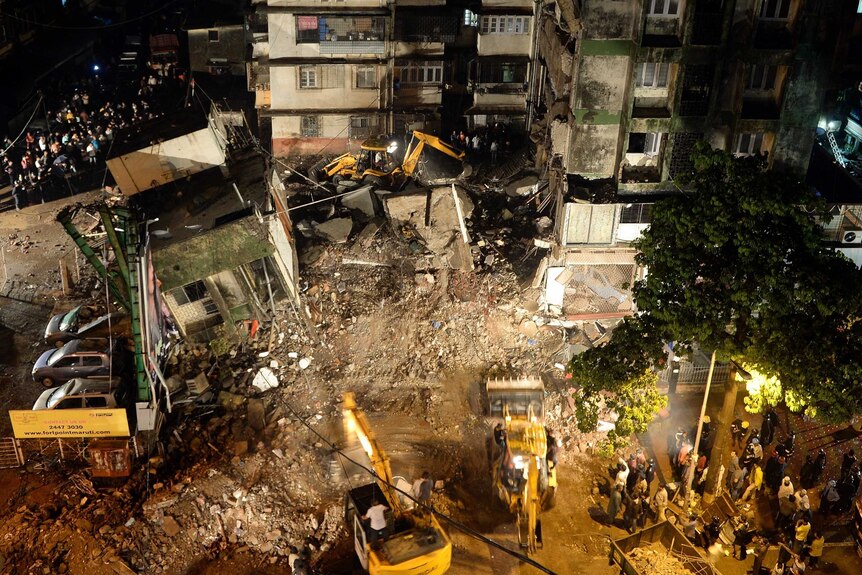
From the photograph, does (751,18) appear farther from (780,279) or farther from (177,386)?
(177,386)

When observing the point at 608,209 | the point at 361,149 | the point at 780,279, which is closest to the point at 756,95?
the point at 608,209

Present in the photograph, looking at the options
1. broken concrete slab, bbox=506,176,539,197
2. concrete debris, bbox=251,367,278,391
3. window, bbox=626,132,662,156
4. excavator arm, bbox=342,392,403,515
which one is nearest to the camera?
excavator arm, bbox=342,392,403,515

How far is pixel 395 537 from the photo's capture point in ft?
55.1

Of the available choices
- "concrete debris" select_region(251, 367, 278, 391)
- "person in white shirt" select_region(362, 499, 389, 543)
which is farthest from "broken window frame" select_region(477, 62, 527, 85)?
"person in white shirt" select_region(362, 499, 389, 543)

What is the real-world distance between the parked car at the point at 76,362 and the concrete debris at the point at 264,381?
4.68 metres

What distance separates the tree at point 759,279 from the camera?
16.7 m

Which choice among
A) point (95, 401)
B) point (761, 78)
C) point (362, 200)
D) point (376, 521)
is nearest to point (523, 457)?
point (376, 521)

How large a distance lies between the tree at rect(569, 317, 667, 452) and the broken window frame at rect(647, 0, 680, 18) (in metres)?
12.0

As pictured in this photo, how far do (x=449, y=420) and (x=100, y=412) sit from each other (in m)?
10.3

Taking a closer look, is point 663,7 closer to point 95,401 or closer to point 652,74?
point 652,74

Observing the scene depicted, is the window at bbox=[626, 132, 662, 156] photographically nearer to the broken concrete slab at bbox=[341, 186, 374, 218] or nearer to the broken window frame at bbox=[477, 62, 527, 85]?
the broken concrete slab at bbox=[341, 186, 374, 218]

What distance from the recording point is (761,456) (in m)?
22.3

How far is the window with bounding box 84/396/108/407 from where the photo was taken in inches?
881

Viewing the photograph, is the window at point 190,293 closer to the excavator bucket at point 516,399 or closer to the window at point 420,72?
the excavator bucket at point 516,399
